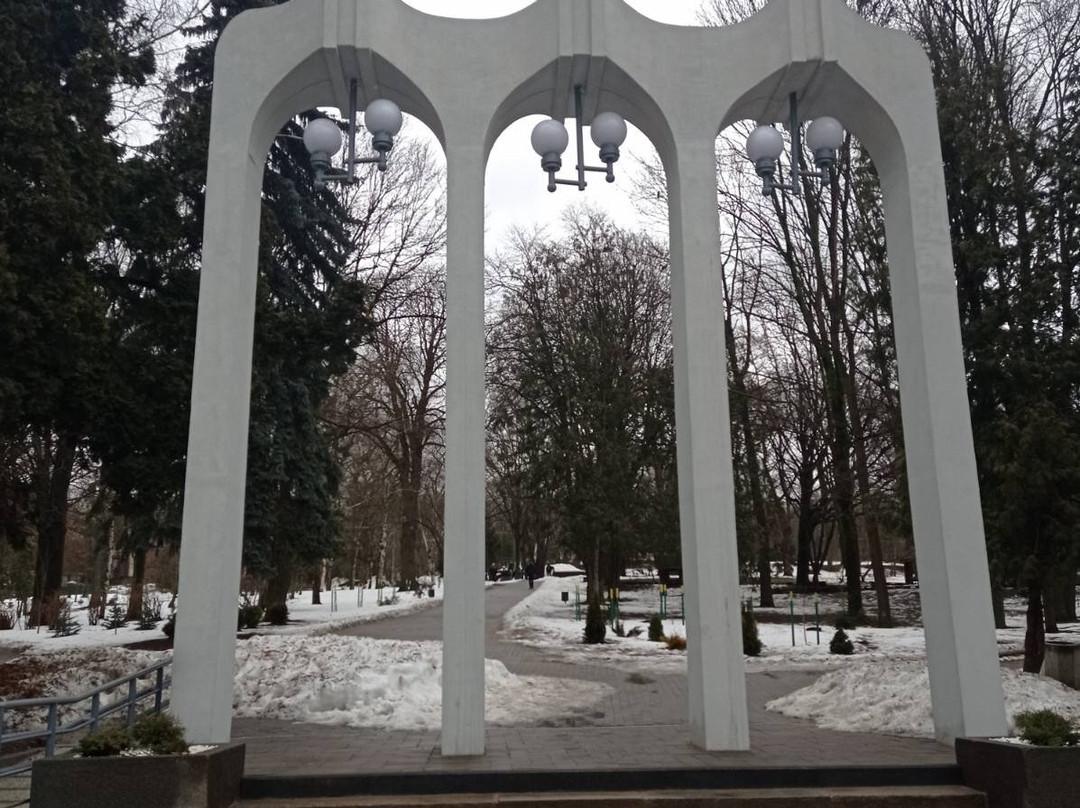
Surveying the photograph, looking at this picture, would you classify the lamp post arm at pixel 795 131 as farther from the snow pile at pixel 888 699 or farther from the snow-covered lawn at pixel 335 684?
the snow-covered lawn at pixel 335 684

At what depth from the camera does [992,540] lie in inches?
487

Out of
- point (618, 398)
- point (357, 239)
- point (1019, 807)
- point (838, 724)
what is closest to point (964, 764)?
point (1019, 807)

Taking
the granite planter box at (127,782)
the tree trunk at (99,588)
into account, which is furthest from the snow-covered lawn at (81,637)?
the granite planter box at (127,782)

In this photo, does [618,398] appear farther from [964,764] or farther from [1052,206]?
[964,764]

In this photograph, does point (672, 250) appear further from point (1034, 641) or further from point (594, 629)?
point (594, 629)

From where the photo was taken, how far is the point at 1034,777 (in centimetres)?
574

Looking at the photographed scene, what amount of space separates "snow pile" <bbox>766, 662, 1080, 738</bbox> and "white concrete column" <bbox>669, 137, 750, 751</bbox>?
2.82 meters

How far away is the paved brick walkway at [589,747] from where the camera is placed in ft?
21.5

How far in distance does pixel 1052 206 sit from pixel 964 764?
12.0 metres

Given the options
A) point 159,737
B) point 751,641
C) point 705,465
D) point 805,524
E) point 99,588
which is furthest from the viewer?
point 805,524

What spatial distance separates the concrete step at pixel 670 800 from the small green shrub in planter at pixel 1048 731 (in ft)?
1.85

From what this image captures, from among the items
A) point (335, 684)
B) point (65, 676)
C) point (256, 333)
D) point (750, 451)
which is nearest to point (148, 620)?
point (65, 676)

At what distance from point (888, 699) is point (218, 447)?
25.3ft

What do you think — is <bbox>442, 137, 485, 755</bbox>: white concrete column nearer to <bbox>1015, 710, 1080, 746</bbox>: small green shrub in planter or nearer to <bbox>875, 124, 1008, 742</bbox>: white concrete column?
<bbox>875, 124, 1008, 742</bbox>: white concrete column
